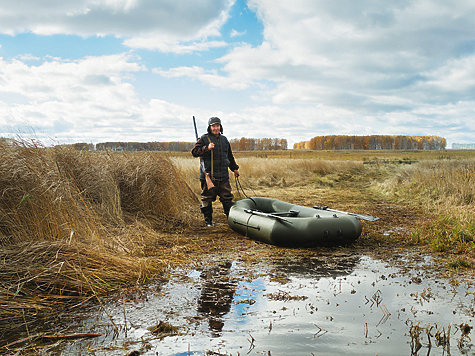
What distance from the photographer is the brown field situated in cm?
409

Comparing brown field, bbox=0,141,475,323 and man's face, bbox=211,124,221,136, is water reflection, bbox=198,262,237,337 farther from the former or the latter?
man's face, bbox=211,124,221,136

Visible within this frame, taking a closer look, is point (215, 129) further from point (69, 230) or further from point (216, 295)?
point (216, 295)

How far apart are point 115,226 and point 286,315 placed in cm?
456

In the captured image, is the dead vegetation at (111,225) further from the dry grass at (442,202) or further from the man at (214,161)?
the man at (214,161)

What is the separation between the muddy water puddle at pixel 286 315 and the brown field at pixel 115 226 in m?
0.56

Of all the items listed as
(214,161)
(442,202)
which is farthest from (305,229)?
(442,202)

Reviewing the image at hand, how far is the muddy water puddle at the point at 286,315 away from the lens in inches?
117

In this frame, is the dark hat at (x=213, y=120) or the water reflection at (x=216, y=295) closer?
the water reflection at (x=216, y=295)

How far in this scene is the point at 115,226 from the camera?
7.07 metres

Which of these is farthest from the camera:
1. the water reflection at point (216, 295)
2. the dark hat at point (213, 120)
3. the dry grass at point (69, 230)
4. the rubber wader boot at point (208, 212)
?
the rubber wader boot at point (208, 212)

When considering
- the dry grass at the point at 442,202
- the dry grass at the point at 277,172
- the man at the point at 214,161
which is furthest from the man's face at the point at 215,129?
the dry grass at the point at 277,172

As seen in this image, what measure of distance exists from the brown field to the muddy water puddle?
0.56 meters

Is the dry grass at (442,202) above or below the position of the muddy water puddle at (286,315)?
above

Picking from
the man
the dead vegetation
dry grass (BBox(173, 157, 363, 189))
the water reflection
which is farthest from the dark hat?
dry grass (BBox(173, 157, 363, 189))
